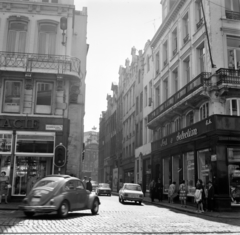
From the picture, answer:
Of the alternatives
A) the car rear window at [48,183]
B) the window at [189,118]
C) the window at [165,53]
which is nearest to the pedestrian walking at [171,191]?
the window at [189,118]

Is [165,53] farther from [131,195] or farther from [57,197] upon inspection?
[57,197]

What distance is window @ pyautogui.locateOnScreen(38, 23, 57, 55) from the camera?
23.6 m

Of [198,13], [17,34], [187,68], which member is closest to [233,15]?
[198,13]

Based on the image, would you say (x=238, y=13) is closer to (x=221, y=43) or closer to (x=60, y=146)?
(x=221, y=43)

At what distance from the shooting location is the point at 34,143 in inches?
864

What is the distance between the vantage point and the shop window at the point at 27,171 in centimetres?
2139

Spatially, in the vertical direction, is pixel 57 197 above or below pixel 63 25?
below

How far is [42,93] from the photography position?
22641mm

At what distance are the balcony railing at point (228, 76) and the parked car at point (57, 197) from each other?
36.4 feet

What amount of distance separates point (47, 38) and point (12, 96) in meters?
4.82

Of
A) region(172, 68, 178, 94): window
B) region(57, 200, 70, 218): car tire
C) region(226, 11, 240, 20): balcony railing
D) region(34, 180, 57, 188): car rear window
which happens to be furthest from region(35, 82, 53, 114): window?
region(226, 11, 240, 20): balcony railing

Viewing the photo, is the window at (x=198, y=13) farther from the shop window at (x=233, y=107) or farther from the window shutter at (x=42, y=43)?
the window shutter at (x=42, y=43)

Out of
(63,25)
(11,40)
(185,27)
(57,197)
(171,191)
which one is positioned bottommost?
(171,191)

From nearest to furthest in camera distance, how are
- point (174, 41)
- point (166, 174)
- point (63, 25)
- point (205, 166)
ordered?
1. point (205, 166)
2. point (63, 25)
3. point (166, 174)
4. point (174, 41)
